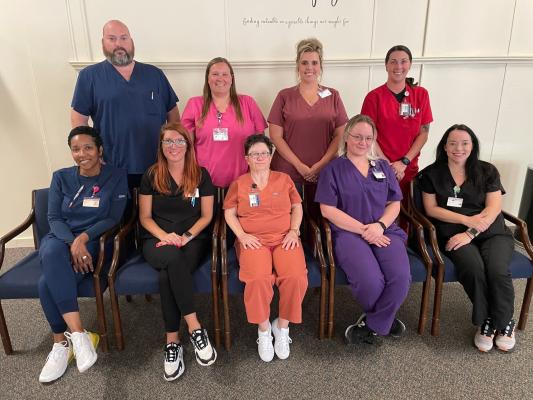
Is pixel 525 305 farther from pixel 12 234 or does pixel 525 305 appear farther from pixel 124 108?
pixel 12 234

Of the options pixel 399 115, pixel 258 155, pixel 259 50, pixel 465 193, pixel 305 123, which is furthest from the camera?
pixel 259 50

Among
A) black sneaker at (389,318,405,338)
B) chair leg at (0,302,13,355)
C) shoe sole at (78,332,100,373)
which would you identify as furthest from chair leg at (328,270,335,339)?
chair leg at (0,302,13,355)

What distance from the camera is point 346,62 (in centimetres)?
321

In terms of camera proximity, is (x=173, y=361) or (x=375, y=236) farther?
(x=375, y=236)

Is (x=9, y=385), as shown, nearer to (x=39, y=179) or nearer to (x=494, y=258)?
(x=39, y=179)

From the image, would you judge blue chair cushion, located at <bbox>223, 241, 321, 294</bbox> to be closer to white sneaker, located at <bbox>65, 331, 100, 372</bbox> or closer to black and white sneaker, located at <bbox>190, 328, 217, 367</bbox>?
black and white sneaker, located at <bbox>190, 328, 217, 367</bbox>

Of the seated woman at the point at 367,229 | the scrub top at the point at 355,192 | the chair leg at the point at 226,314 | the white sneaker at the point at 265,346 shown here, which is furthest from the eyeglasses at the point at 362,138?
the white sneaker at the point at 265,346

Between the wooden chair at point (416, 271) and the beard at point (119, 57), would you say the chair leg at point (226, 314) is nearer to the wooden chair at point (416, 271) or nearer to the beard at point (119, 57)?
the wooden chair at point (416, 271)

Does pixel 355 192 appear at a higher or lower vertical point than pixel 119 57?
lower

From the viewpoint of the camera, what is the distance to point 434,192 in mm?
2477

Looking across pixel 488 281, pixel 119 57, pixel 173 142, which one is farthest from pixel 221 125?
pixel 488 281

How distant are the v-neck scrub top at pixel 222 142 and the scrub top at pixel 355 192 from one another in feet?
2.00

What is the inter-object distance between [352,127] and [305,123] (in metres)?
0.39

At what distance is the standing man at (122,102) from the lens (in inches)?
99.2
